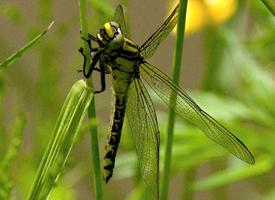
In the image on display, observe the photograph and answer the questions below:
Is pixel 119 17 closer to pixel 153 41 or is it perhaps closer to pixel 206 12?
pixel 153 41

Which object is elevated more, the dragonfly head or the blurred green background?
the dragonfly head

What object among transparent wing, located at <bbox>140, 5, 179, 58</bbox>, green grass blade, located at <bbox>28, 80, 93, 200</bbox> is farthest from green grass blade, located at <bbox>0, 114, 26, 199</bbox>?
transparent wing, located at <bbox>140, 5, 179, 58</bbox>

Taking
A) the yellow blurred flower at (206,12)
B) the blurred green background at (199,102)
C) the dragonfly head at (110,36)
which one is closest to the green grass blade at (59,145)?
the dragonfly head at (110,36)

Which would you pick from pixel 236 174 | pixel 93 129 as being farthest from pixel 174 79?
pixel 236 174

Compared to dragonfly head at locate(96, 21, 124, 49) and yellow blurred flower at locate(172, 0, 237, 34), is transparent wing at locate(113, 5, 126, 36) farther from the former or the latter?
yellow blurred flower at locate(172, 0, 237, 34)

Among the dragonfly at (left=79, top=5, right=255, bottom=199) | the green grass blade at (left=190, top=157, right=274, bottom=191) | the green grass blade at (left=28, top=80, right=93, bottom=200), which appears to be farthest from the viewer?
the green grass blade at (left=190, top=157, right=274, bottom=191)

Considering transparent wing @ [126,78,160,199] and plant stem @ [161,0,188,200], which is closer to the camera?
plant stem @ [161,0,188,200]

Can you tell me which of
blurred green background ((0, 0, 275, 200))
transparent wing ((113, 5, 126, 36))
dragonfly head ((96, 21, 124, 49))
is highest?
transparent wing ((113, 5, 126, 36))

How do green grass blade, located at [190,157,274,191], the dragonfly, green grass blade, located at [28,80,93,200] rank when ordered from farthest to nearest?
green grass blade, located at [190,157,274,191]
the dragonfly
green grass blade, located at [28,80,93,200]
